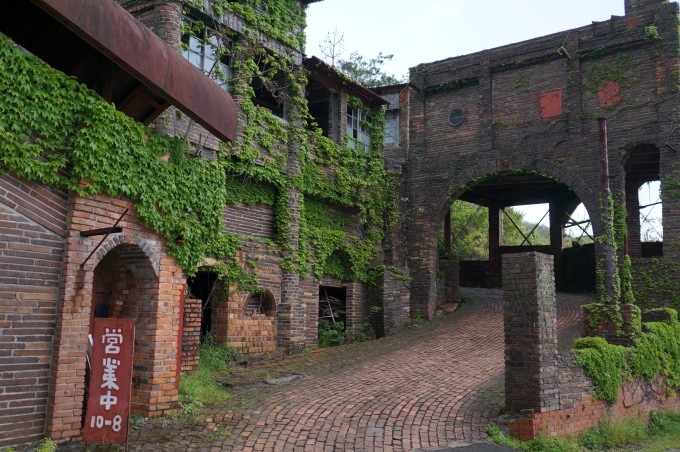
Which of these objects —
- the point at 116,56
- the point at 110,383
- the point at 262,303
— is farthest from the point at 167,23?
the point at 110,383

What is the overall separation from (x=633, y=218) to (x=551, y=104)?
5914 millimetres

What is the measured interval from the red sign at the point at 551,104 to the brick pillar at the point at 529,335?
9304 millimetres

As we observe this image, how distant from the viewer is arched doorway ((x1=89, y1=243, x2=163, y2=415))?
7230 mm

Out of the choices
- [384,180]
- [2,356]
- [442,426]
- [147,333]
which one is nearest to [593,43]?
[384,180]

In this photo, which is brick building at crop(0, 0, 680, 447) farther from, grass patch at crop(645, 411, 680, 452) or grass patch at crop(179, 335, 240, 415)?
grass patch at crop(645, 411, 680, 452)

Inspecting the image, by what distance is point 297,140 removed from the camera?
14.1 m

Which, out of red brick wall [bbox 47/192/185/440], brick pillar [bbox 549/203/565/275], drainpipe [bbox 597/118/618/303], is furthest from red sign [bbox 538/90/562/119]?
red brick wall [bbox 47/192/185/440]

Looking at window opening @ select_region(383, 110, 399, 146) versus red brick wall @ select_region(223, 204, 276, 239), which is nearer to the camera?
red brick wall @ select_region(223, 204, 276, 239)

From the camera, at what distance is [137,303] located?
7484 mm

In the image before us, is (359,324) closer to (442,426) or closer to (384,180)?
(384,180)

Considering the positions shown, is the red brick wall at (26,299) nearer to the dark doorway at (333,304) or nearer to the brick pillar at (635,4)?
the dark doorway at (333,304)

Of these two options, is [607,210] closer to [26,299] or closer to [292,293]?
[292,293]

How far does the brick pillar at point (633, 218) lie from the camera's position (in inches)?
711

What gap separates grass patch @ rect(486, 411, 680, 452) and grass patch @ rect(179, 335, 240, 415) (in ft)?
13.1
